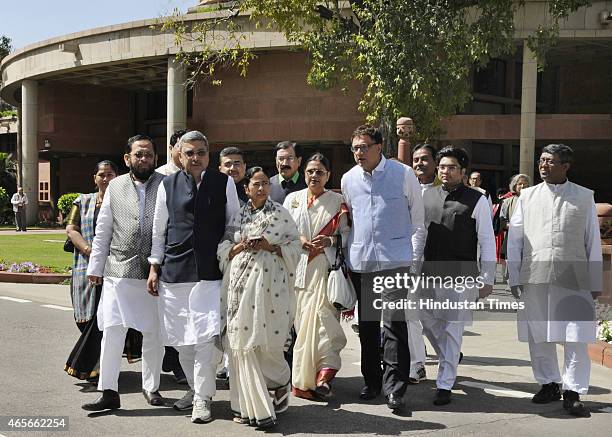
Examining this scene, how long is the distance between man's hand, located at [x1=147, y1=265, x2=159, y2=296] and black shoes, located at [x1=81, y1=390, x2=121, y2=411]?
0.80m

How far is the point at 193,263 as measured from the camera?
5.65m

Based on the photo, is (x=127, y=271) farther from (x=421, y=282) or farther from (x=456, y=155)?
(x=456, y=155)

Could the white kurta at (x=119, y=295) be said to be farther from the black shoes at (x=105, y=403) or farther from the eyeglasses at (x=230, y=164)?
the eyeglasses at (x=230, y=164)

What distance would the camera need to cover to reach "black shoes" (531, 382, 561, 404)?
20.5 feet

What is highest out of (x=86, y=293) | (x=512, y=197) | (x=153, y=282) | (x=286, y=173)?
(x=286, y=173)

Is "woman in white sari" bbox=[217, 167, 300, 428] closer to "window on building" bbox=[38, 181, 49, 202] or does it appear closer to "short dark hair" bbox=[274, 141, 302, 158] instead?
"short dark hair" bbox=[274, 141, 302, 158]

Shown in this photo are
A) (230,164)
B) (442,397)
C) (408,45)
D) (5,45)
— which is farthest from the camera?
(5,45)

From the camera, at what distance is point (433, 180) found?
727 centimetres

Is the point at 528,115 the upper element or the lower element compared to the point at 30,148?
upper

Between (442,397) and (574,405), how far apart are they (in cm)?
97

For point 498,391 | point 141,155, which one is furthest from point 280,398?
point 141,155

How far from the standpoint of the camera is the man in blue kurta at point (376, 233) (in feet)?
20.4

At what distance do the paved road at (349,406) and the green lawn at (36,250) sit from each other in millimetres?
8802

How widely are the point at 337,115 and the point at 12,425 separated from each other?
23.9 meters
